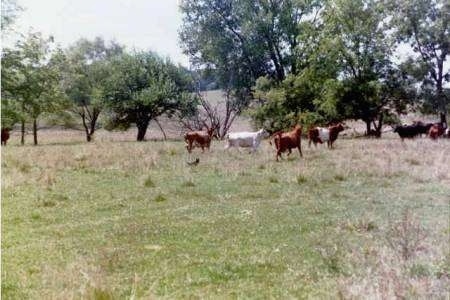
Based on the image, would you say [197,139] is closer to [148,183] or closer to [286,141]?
[286,141]

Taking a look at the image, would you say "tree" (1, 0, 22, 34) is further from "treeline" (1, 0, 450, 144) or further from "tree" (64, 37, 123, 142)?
"tree" (64, 37, 123, 142)

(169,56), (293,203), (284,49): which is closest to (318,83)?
(284,49)

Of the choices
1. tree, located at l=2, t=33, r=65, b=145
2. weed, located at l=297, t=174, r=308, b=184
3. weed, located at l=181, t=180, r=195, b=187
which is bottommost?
weed, located at l=181, t=180, r=195, b=187

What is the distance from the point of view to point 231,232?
31.8 ft

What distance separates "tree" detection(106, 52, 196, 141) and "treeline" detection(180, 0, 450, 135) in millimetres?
5653

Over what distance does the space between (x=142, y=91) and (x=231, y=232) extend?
45.1 meters

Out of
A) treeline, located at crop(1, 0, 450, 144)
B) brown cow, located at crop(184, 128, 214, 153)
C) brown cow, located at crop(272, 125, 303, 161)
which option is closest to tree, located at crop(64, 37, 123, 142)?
treeline, located at crop(1, 0, 450, 144)

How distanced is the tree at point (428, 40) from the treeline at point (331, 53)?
85 millimetres

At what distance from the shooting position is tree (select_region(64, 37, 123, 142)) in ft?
203

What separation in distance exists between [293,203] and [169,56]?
4809cm

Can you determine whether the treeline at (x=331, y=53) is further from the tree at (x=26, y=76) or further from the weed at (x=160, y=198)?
the weed at (x=160, y=198)

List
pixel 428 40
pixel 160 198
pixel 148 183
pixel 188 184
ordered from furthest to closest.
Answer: pixel 428 40
pixel 148 183
pixel 188 184
pixel 160 198

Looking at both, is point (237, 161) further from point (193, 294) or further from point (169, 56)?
point (169, 56)

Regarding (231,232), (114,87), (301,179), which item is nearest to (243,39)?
(114,87)
